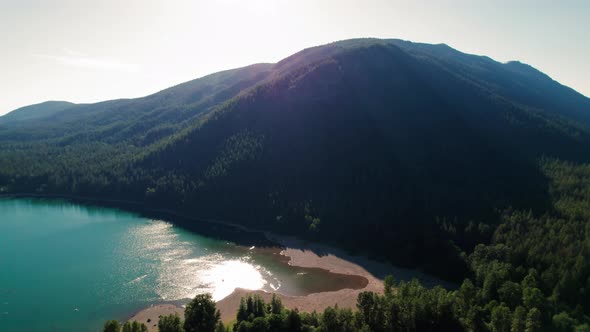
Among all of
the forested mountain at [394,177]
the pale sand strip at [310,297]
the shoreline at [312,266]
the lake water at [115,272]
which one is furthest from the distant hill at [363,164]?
the lake water at [115,272]

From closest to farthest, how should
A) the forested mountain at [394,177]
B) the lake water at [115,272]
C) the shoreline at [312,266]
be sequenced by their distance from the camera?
the shoreline at [312,266], the lake water at [115,272], the forested mountain at [394,177]

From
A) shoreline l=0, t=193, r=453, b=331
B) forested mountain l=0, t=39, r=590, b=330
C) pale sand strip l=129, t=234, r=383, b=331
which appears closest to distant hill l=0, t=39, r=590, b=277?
Result: forested mountain l=0, t=39, r=590, b=330

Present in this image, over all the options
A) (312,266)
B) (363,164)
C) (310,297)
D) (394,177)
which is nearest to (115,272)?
(312,266)

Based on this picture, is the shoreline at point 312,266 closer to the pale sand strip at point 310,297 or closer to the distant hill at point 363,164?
the pale sand strip at point 310,297

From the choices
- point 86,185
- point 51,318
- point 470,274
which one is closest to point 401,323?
point 470,274

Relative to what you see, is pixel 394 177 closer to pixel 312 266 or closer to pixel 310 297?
pixel 312 266

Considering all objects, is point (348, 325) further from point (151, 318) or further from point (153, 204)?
point (153, 204)
